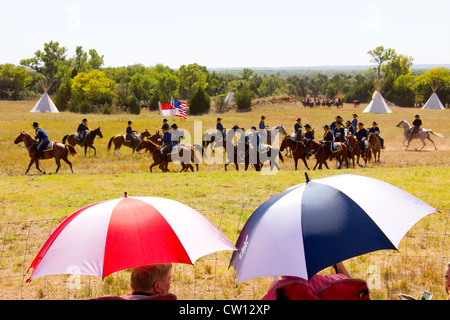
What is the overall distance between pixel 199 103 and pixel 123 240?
2270 inches

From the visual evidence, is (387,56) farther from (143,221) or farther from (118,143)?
(143,221)

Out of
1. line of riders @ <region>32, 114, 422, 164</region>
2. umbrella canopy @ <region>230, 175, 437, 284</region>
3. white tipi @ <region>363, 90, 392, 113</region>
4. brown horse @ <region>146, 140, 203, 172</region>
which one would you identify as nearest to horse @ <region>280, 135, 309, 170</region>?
line of riders @ <region>32, 114, 422, 164</region>

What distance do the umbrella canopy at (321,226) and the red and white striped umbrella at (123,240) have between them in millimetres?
408

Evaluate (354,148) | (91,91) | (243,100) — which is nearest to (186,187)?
(354,148)

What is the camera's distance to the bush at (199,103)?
60.7m

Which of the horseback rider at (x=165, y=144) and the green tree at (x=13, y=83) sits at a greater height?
the green tree at (x=13, y=83)

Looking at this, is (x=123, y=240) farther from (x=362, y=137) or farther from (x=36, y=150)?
(x=362, y=137)

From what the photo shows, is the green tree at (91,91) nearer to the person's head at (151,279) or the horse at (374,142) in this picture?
the horse at (374,142)

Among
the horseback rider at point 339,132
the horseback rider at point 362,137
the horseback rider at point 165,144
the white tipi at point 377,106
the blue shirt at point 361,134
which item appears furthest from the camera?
the white tipi at point 377,106

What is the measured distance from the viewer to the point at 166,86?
105 metres

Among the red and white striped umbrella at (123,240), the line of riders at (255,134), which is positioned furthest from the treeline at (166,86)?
the red and white striped umbrella at (123,240)

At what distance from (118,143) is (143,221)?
71.8 feet

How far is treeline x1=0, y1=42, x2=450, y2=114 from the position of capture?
6456 cm
